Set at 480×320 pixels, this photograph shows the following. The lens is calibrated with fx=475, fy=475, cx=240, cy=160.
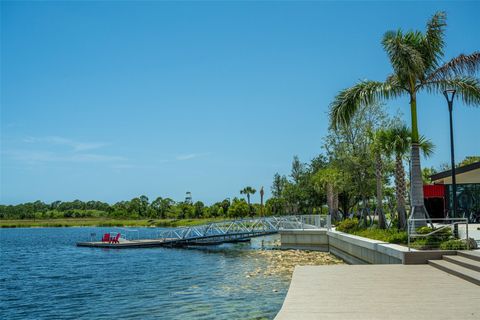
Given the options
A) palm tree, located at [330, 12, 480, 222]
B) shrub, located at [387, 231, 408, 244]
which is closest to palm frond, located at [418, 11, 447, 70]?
palm tree, located at [330, 12, 480, 222]

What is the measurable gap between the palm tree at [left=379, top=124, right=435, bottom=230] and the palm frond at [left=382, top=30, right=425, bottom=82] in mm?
4584

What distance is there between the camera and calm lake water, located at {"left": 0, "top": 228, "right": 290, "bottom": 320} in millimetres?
→ 15320

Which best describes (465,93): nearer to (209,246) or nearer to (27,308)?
(27,308)

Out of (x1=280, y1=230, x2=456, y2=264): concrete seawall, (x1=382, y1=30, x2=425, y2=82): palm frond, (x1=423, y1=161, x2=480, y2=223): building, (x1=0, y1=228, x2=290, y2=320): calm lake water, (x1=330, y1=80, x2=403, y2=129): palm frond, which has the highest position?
(x1=382, y1=30, x2=425, y2=82): palm frond

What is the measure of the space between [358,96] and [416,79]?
7.85 feet

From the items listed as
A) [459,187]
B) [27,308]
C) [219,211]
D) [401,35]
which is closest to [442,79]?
[401,35]

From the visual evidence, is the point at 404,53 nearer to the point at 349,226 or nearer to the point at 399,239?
the point at 399,239

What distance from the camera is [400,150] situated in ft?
74.6

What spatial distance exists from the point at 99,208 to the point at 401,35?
164037 mm

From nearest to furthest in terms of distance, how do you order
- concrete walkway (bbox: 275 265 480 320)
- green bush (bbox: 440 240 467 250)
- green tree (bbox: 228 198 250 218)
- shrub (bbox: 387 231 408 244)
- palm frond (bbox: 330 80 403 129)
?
concrete walkway (bbox: 275 265 480 320), green bush (bbox: 440 240 467 250), shrub (bbox: 387 231 408 244), palm frond (bbox: 330 80 403 129), green tree (bbox: 228 198 250 218)

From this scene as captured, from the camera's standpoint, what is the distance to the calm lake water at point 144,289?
1532cm

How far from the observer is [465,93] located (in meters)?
19.0

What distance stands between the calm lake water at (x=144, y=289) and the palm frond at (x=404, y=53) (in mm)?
9515

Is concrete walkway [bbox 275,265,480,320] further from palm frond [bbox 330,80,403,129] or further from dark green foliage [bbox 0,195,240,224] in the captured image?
dark green foliage [bbox 0,195,240,224]
